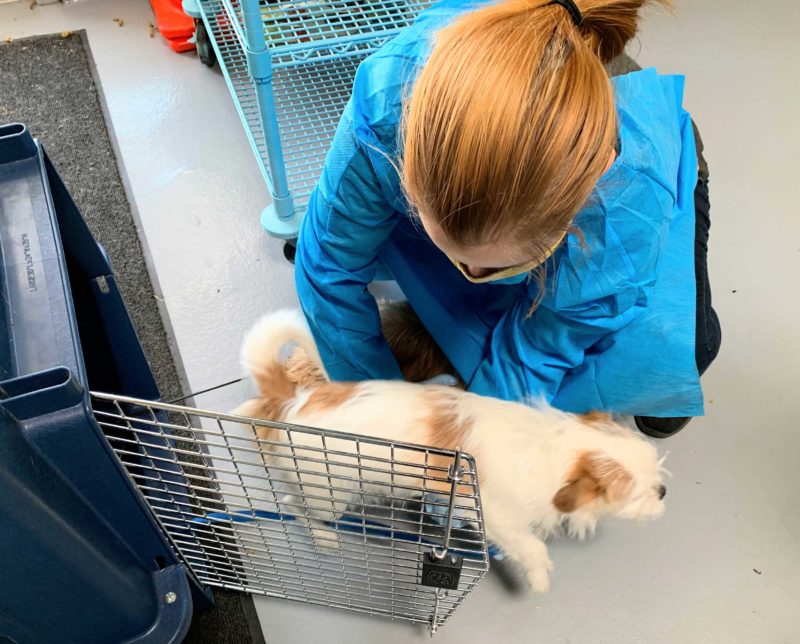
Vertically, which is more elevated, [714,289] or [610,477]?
[610,477]

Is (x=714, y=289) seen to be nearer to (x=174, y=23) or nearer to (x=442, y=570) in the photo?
(x=442, y=570)

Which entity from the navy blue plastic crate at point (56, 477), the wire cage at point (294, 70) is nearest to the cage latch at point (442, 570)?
the navy blue plastic crate at point (56, 477)

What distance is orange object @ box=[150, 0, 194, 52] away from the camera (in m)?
2.00

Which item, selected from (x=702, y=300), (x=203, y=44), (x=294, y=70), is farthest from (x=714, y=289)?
(x=203, y=44)

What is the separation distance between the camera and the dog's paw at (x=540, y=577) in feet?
3.65

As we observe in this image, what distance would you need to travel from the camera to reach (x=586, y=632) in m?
1.14

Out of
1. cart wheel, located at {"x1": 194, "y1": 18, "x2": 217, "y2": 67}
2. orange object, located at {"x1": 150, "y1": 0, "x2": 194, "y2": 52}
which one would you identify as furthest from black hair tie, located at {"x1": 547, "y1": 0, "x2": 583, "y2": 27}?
orange object, located at {"x1": 150, "y1": 0, "x2": 194, "y2": 52}

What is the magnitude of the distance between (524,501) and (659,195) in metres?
0.51

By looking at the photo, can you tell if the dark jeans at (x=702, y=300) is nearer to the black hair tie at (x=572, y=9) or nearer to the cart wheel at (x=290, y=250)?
the black hair tie at (x=572, y=9)

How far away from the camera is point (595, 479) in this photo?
0.95m

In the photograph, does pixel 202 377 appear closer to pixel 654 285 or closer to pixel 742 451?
pixel 654 285

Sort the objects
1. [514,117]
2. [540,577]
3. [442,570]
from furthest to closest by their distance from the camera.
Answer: [540,577] → [442,570] → [514,117]

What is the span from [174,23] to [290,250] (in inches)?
38.1

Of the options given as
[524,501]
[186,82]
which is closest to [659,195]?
[524,501]
